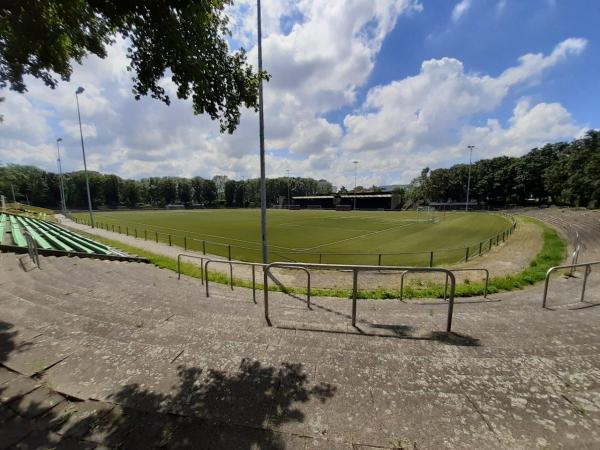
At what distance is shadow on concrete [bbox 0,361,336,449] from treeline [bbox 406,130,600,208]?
70498mm

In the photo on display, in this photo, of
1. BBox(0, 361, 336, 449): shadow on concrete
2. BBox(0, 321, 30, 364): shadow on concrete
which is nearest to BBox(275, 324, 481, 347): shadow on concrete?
BBox(0, 361, 336, 449): shadow on concrete

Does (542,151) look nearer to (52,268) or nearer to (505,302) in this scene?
(505,302)

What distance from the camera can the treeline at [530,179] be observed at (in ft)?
176

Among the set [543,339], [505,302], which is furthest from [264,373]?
[505,302]

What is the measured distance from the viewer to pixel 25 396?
2.87 meters

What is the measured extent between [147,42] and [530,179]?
99671 millimetres

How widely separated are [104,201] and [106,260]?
127 meters

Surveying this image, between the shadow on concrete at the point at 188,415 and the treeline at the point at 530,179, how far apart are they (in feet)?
231

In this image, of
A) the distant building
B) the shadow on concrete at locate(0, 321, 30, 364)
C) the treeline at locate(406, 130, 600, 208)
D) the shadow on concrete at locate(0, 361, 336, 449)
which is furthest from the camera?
the distant building

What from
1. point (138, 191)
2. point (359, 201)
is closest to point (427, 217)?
point (359, 201)

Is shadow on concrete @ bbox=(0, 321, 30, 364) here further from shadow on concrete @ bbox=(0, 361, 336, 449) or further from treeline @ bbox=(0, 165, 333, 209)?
treeline @ bbox=(0, 165, 333, 209)

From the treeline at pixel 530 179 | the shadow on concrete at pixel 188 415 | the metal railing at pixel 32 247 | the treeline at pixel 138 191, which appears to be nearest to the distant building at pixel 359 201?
the treeline at pixel 530 179

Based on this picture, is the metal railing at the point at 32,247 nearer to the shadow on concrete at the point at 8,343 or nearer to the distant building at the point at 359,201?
the shadow on concrete at the point at 8,343

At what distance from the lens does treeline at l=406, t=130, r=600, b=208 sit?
53625 millimetres
